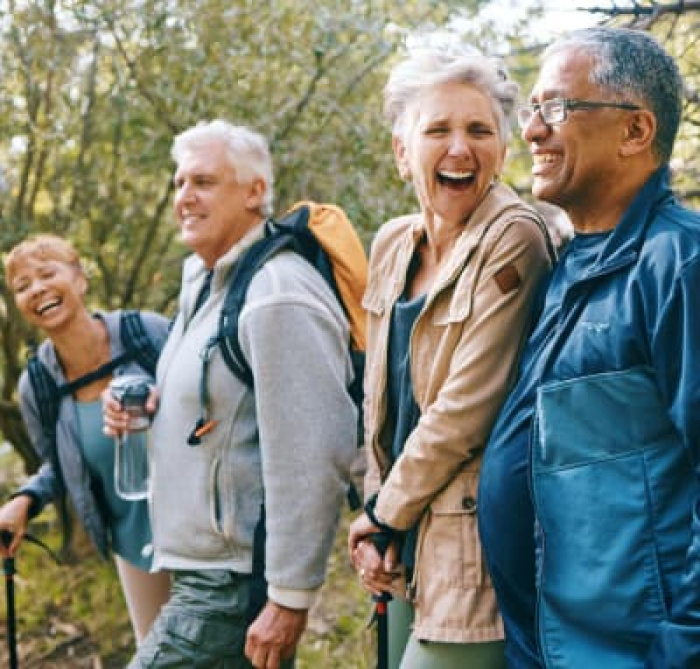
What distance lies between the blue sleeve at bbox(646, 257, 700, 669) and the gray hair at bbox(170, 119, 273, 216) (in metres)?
1.59

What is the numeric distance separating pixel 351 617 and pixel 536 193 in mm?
3501

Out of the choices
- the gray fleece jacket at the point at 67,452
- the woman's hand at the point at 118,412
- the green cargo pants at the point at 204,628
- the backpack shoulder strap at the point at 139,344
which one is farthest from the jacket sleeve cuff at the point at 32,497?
the green cargo pants at the point at 204,628

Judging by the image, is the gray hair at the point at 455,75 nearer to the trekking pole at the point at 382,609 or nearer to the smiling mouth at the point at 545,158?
the smiling mouth at the point at 545,158

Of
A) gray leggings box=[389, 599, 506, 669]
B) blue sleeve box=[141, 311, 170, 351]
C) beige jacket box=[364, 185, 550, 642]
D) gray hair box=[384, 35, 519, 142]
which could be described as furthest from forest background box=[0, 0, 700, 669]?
gray leggings box=[389, 599, 506, 669]

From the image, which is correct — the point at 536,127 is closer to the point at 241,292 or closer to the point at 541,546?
the point at 541,546

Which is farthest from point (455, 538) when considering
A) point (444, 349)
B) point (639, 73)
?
point (639, 73)

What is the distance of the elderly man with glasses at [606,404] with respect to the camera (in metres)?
1.73

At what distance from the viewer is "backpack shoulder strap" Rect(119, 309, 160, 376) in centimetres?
359

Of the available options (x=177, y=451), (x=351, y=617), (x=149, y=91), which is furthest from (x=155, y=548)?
(x=149, y=91)

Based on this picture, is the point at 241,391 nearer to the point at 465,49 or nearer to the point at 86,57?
the point at 465,49

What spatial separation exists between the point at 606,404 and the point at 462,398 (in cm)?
41

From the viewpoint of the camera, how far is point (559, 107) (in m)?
1.97

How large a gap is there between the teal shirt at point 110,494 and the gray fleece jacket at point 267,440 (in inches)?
24.2

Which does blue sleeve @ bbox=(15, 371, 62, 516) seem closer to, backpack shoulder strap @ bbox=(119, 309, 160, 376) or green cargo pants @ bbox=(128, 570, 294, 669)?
backpack shoulder strap @ bbox=(119, 309, 160, 376)
